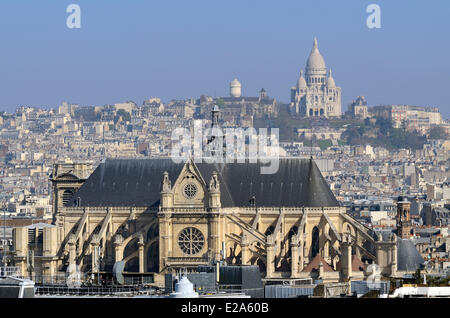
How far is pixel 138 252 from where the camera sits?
279 ft

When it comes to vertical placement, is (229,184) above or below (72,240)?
above

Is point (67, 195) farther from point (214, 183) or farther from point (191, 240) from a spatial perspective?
point (214, 183)

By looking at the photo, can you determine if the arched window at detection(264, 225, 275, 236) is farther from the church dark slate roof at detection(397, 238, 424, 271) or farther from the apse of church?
the church dark slate roof at detection(397, 238, 424, 271)

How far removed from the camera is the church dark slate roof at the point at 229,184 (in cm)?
8631

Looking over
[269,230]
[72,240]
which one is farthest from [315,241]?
[72,240]

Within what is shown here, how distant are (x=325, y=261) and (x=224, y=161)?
792 centimetres

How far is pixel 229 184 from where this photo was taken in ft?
286

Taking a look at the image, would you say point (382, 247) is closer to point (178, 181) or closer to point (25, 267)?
point (178, 181)

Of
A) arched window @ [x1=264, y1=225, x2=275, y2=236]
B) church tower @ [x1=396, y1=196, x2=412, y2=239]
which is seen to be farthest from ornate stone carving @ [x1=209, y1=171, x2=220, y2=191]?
church tower @ [x1=396, y1=196, x2=412, y2=239]

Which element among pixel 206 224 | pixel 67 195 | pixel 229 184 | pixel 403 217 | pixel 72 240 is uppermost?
pixel 229 184

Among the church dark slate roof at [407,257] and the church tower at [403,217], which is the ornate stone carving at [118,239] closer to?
the church dark slate roof at [407,257]

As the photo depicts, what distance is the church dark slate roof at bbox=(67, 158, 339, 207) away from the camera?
3398 inches

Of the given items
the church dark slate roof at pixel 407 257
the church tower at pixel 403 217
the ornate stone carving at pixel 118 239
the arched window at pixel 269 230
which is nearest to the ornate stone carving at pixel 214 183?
the arched window at pixel 269 230
